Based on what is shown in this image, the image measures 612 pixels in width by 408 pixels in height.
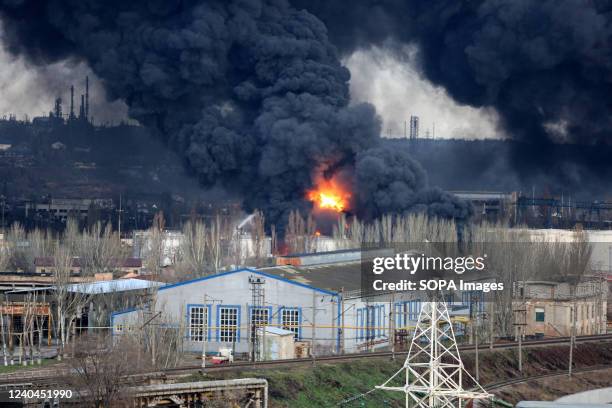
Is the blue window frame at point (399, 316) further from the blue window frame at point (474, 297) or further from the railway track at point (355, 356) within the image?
the railway track at point (355, 356)

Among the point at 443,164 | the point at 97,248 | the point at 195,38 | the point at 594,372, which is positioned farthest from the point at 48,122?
the point at 594,372

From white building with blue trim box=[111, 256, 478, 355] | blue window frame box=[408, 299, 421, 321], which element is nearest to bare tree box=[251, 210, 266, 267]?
blue window frame box=[408, 299, 421, 321]

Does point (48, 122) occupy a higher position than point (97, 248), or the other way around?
point (48, 122)

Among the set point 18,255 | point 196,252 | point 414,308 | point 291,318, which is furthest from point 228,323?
point 18,255

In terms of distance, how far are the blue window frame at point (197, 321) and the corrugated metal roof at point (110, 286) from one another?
2964 mm

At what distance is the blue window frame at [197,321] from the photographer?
1907 inches

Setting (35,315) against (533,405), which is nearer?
(533,405)

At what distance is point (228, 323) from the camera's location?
161ft

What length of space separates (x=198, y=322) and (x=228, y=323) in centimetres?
117

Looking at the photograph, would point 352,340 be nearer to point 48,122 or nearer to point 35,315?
point 35,315

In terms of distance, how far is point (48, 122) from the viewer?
15962 cm

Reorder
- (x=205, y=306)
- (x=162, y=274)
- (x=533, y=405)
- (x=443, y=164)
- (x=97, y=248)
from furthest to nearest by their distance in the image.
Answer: (x=443, y=164), (x=97, y=248), (x=162, y=274), (x=205, y=306), (x=533, y=405)

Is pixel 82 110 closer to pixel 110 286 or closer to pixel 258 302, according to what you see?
pixel 110 286

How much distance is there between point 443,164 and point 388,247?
244ft
